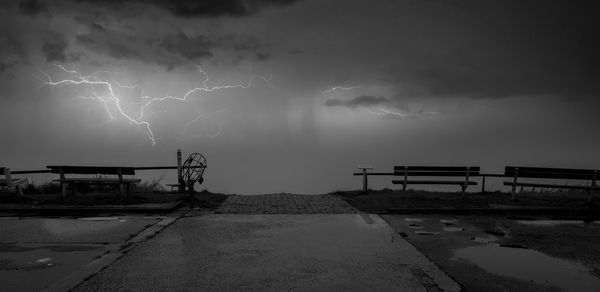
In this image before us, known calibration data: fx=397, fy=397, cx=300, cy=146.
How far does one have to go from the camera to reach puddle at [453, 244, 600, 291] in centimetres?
390

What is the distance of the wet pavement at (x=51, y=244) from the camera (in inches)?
155

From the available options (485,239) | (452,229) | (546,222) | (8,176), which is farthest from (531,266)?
(8,176)

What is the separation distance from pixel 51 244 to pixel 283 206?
4.74 m

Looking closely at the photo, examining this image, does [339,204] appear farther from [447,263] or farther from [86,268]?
[86,268]

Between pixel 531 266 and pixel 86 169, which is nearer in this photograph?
pixel 531 266

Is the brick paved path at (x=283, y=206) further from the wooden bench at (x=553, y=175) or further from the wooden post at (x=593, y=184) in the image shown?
the wooden post at (x=593, y=184)

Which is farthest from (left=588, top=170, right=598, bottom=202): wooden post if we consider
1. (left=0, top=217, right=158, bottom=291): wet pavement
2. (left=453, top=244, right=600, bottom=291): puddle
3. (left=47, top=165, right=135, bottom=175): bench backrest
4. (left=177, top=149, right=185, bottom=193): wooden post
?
(left=47, top=165, right=135, bottom=175): bench backrest

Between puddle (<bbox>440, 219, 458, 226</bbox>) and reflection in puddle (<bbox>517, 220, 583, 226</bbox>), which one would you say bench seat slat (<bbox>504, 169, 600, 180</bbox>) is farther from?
puddle (<bbox>440, 219, 458, 226</bbox>)

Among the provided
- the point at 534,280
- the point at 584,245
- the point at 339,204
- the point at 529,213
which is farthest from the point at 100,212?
the point at 529,213

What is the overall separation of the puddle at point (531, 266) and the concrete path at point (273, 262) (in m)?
0.69

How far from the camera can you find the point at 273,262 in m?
4.45

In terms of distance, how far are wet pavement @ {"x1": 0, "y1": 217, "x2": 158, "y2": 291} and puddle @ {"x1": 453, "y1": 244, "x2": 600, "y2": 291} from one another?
442cm

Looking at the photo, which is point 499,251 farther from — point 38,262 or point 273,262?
point 38,262

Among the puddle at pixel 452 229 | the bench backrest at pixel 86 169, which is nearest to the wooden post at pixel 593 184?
the puddle at pixel 452 229
